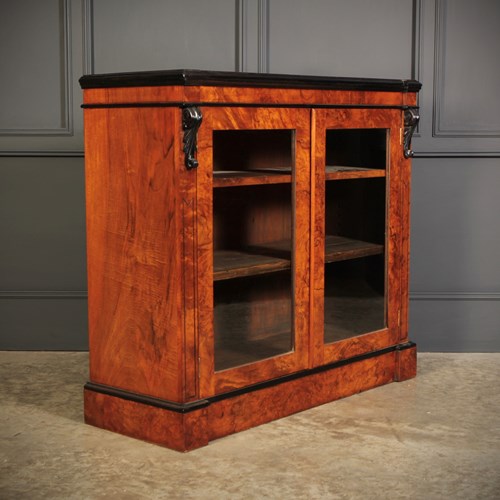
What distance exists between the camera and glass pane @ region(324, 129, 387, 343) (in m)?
3.75

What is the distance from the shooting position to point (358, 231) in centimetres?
392

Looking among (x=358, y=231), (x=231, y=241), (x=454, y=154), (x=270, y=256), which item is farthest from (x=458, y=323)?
(x=231, y=241)

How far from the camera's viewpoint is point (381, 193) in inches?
156

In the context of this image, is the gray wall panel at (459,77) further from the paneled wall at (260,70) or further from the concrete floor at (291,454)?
the concrete floor at (291,454)

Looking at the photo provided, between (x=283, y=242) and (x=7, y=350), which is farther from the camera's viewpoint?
(x=7, y=350)

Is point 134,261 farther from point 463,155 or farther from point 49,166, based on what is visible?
point 463,155

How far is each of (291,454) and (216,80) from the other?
1.30 m

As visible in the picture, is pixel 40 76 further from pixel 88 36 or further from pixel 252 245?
pixel 252 245

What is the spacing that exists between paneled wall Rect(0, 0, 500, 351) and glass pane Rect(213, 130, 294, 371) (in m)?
1.17

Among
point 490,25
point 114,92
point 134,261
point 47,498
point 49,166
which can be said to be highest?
point 490,25

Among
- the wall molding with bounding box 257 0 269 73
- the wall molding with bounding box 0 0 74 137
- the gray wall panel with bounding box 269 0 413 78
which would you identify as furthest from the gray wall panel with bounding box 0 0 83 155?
the gray wall panel with bounding box 269 0 413 78

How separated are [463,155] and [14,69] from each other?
7.33 ft

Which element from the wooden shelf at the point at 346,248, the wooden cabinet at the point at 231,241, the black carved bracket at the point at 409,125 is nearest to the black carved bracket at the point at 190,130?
the wooden cabinet at the point at 231,241

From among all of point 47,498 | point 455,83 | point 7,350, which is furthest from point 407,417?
point 7,350
